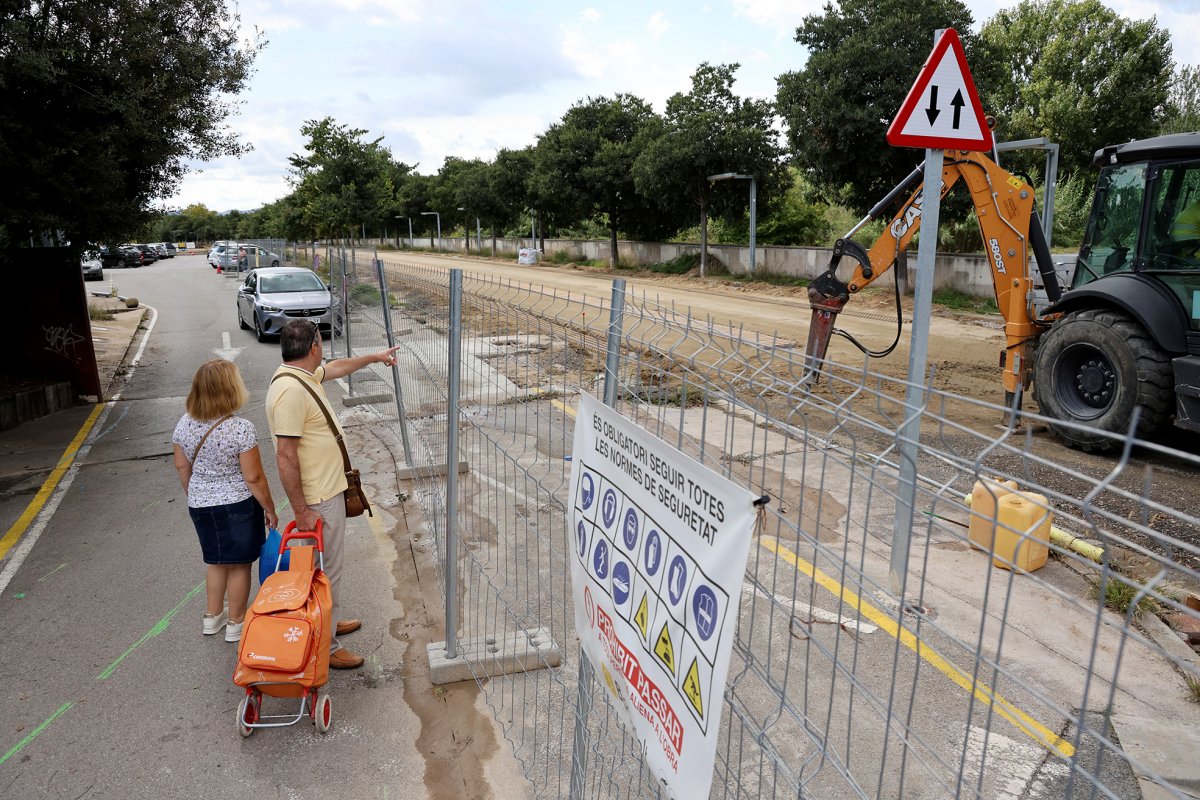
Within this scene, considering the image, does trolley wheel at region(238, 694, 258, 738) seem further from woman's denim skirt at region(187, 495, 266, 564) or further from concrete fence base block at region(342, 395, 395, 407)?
concrete fence base block at region(342, 395, 395, 407)

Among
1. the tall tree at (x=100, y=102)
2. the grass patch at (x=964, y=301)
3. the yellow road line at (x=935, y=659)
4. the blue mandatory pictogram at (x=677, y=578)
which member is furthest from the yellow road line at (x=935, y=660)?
the grass patch at (x=964, y=301)

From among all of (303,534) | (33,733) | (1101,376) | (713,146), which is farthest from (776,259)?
(33,733)

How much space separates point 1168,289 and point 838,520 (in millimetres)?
4197

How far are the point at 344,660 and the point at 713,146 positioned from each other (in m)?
24.9

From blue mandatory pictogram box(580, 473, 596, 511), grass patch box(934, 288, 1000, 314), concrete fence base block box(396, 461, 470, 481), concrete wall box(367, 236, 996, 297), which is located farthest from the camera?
concrete wall box(367, 236, 996, 297)

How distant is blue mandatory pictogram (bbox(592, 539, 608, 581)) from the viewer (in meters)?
2.18

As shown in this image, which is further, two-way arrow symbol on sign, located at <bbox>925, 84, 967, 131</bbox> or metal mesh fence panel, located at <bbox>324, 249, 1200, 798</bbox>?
two-way arrow symbol on sign, located at <bbox>925, 84, 967, 131</bbox>

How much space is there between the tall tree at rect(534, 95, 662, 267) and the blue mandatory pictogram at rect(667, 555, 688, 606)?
105ft

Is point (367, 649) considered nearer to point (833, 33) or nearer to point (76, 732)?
point (76, 732)

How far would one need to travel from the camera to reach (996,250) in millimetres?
8562

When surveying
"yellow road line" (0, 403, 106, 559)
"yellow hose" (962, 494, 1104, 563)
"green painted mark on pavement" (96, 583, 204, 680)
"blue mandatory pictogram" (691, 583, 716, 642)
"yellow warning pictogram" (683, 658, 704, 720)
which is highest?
"blue mandatory pictogram" (691, 583, 716, 642)

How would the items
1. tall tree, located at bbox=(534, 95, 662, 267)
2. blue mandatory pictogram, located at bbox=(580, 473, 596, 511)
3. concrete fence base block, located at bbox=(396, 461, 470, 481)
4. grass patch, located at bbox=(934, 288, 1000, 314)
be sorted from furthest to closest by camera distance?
tall tree, located at bbox=(534, 95, 662, 267) < grass patch, located at bbox=(934, 288, 1000, 314) < concrete fence base block, located at bbox=(396, 461, 470, 481) < blue mandatory pictogram, located at bbox=(580, 473, 596, 511)

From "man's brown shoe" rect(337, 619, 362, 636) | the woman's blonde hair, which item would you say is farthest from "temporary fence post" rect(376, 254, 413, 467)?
"man's brown shoe" rect(337, 619, 362, 636)

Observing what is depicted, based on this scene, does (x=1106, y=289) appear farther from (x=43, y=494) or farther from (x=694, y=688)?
(x=43, y=494)
